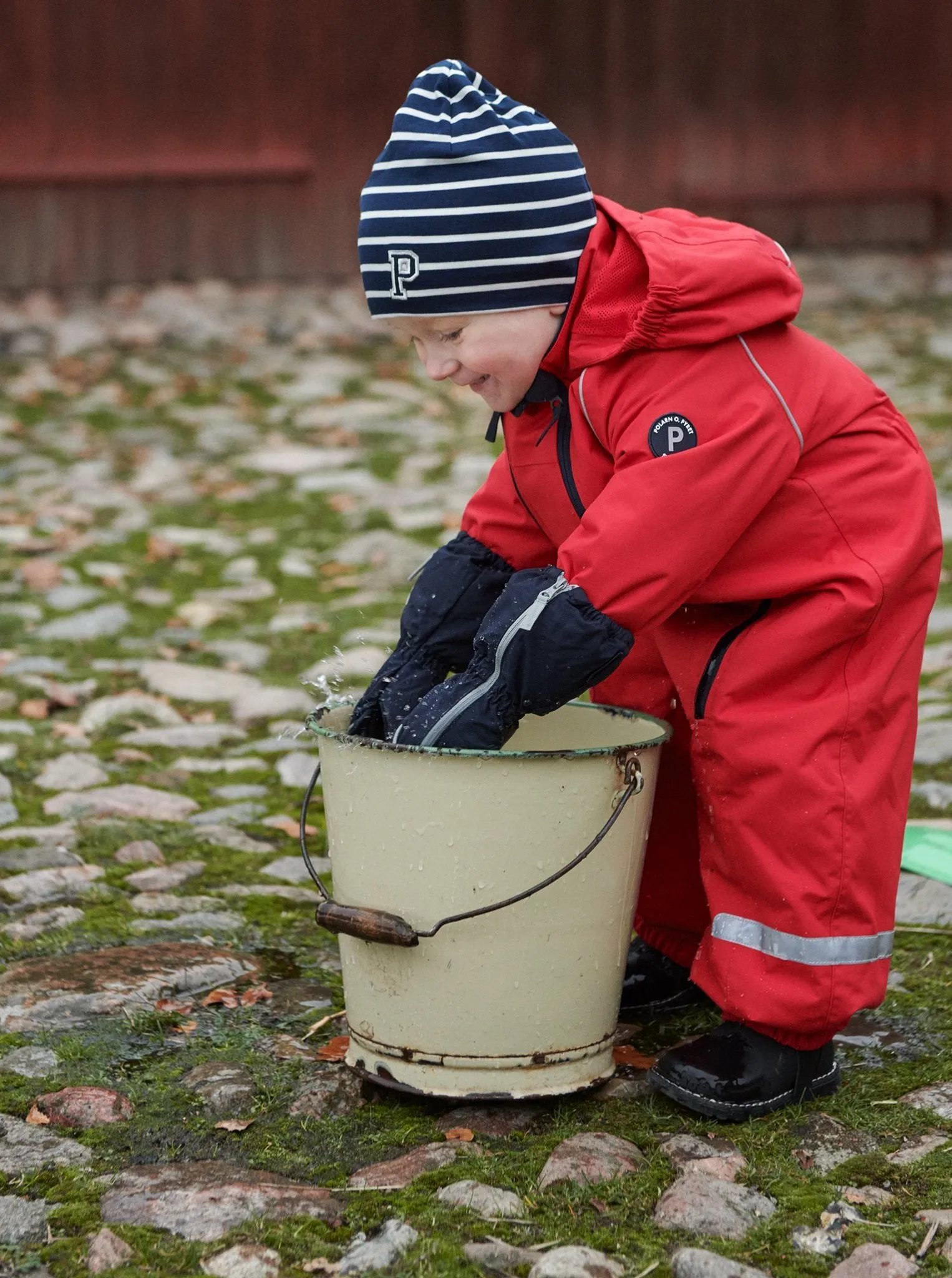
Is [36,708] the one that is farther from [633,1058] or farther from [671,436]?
[671,436]

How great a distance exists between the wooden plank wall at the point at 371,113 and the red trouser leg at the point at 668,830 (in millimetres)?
7417

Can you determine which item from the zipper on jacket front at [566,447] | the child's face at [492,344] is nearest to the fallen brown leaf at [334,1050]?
the zipper on jacket front at [566,447]

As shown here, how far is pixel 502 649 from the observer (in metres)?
2.15

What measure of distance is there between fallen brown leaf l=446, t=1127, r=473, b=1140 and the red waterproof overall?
41 cm

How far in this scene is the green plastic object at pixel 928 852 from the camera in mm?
3174

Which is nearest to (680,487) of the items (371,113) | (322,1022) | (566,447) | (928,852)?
(566,447)

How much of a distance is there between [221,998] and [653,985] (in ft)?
2.38

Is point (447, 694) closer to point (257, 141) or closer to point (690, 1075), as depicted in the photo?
point (690, 1075)

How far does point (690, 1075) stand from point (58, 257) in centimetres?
802

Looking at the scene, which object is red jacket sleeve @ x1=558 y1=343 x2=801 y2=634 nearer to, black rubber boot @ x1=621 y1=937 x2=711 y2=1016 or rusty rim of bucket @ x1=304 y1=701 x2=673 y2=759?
rusty rim of bucket @ x1=304 y1=701 x2=673 y2=759

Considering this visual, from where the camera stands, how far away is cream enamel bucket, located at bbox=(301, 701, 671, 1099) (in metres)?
2.19

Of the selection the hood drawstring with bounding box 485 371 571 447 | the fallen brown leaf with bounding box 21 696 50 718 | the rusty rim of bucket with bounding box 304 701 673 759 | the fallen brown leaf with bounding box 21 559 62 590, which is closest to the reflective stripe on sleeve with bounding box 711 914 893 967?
the rusty rim of bucket with bounding box 304 701 673 759

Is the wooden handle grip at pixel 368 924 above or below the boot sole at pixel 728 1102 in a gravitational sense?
above

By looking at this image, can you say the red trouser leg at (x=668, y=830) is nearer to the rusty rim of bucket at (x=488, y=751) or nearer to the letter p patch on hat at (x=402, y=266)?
the rusty rim of bucket at (x=488, y=751)
